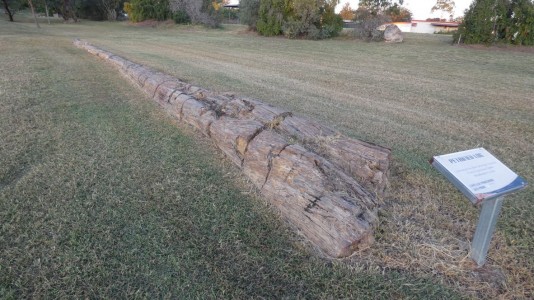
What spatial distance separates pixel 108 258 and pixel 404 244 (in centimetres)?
213

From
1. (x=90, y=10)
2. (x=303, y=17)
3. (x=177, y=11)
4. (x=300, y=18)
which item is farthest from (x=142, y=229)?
(x=90, y=10)

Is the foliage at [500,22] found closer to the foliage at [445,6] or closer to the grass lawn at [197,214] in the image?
the grass lawn at [197,214]

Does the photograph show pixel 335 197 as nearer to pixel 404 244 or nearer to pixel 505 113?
pixel 404 244

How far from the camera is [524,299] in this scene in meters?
1.95

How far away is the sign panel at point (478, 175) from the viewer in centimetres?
168

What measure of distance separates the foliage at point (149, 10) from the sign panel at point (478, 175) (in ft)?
125

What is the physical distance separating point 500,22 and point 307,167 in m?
19.6

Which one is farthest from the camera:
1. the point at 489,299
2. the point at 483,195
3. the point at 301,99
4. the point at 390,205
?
the point at 301,99

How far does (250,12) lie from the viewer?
26.7 m

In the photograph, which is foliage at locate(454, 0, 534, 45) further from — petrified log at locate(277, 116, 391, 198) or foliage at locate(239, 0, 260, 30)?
petrified log at locate(277, 116, 391, 198)

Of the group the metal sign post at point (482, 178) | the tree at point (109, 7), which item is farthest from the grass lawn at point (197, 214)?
the tree at point (109, 7)

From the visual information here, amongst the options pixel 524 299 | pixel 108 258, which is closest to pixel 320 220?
pixel 524 299

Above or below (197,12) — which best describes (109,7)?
above

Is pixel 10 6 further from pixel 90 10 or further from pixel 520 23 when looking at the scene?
pixel 520 23
